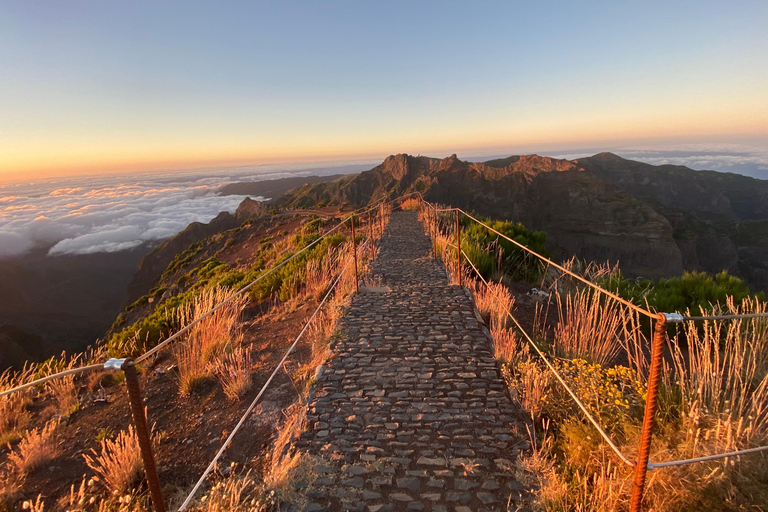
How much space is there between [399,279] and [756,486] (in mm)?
6217

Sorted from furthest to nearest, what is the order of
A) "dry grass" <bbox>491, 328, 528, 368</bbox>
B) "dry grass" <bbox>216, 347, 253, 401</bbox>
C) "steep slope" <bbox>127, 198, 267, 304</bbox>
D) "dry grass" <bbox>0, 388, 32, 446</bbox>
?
1. "steep slope" <bbox>127, 198, 267, 304</bbox>
2. "dry grass" <bbox>491, 328, 528, 368</bbox>
3. "dry grass" <bbox>216, 347, 253, 401</bbox>
4. "dry grass" <bbox>0, 388, 32, 446</bbox>

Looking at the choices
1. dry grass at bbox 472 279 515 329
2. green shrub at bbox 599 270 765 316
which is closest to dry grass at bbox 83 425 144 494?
dry grass at bbox 472 279 515 329

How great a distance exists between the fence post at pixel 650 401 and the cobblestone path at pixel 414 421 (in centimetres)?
79

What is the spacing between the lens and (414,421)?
11.1ft

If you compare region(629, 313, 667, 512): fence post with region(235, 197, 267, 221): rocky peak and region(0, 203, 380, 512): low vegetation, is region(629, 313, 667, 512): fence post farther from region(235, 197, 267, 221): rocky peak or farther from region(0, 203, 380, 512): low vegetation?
region(235, 197, 267, 221): rocky peak

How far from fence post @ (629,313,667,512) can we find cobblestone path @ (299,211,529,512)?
0.79 m

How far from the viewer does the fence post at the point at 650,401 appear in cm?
164

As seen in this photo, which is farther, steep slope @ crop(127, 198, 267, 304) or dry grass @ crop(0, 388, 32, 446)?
steep slope @ crop(127, 198, 267, 304)

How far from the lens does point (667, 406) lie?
9.56ft

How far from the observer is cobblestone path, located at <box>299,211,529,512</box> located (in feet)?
8.51

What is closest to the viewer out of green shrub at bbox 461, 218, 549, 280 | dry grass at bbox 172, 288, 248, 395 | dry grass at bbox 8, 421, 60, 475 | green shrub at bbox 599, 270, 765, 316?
dry grass at bbox 8, 421, 60, 475

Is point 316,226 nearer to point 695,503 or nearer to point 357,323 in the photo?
point 357,323

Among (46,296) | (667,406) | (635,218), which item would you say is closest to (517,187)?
(635,218)

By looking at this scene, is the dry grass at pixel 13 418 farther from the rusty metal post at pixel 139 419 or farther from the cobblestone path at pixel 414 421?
the rusty metal post at pixel 139 419
